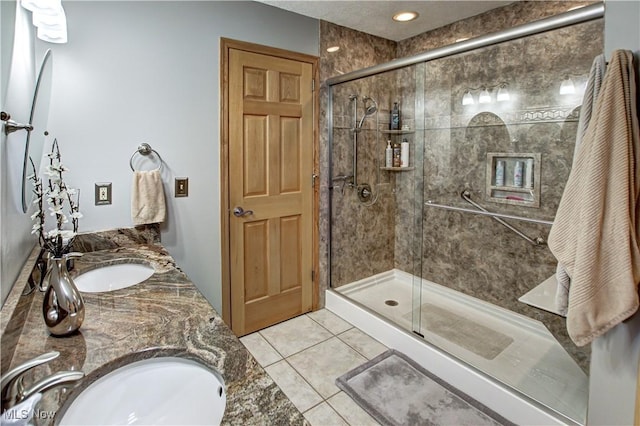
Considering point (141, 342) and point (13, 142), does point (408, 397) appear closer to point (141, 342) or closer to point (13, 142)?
point (141, 342)

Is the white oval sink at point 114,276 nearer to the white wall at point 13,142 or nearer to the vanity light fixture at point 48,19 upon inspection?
the white wall at point 13,142

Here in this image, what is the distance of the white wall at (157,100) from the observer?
1919 millimetres

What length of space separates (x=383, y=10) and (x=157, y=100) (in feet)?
5.62

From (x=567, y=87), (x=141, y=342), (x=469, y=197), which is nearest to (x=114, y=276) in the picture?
Answer: (x=141, y=342)

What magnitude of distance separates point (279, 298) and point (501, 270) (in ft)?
5.76

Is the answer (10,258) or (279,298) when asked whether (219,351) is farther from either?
(279,298)

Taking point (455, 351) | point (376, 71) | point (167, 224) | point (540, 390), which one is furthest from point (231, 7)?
point (540, 390)

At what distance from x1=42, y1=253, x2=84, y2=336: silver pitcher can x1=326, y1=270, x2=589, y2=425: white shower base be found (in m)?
1.94

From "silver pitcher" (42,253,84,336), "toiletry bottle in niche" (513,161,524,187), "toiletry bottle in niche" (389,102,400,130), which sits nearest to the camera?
"silver pitcher" (42,253,84,336)

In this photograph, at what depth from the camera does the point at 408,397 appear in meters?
2.01

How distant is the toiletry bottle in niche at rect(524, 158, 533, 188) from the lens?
8.40 feet

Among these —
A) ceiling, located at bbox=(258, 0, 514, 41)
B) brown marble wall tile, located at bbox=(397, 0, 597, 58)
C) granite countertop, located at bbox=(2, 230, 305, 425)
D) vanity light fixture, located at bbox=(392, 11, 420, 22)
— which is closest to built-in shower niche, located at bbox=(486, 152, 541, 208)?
brown marble wall tile, located at bbox=(397, 0, 597, 58)

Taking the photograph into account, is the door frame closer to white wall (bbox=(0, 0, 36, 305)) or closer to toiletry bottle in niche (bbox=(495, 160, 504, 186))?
white wall (bbox=(0, 0, 36, 305))

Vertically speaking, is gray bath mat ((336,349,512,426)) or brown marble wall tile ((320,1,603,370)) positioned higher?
brown marble wall tile ((320,1,603,370))
